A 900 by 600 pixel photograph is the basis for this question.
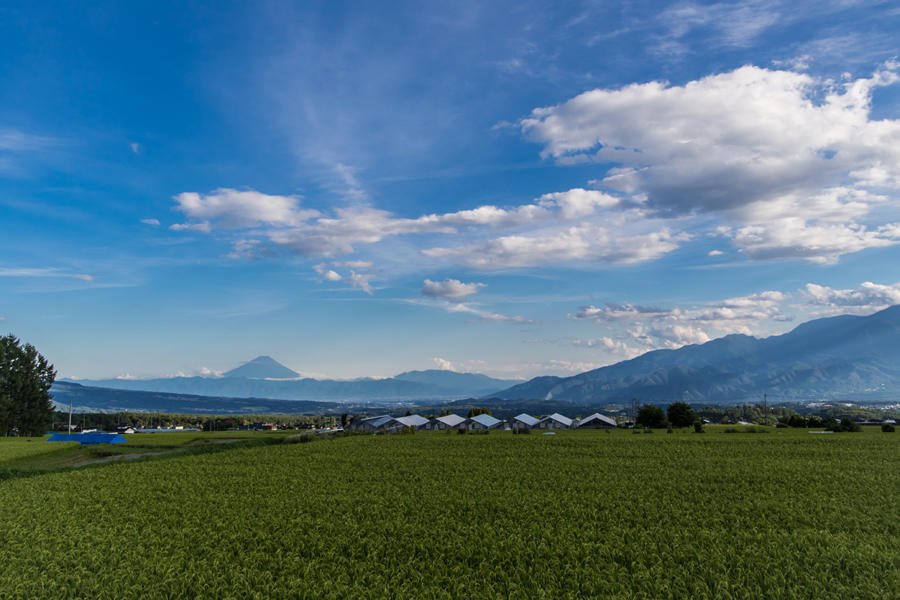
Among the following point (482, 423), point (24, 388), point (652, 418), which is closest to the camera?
point (24, 388)

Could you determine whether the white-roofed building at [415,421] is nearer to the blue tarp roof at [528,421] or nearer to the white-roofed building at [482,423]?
the white-roofed building at [482,423]

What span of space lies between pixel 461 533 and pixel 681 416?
349ft

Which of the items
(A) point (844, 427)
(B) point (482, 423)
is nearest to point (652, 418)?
(A) point (844, 427)

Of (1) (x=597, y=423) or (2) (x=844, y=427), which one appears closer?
(2) (x=844, y=427)

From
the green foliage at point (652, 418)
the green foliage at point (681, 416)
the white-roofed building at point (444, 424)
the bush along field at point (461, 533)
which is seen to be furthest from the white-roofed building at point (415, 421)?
the bush along field at point (461, 533)

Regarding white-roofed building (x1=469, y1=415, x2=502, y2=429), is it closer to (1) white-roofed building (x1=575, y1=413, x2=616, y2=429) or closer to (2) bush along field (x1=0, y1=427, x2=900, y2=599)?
(1) white-roofed building (x1=575, y1=413, x2=616, y2=429)

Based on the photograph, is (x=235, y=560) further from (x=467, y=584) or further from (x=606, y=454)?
(x=606, y=454)

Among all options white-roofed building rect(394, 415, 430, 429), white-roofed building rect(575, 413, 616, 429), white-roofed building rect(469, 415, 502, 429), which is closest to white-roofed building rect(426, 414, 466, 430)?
white-roofed building rect(394, 415, 430, 429)

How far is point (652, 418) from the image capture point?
4456 inches

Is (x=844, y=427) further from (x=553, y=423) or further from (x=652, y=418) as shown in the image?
(x=553, y=423)

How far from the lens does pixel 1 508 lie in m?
24.2

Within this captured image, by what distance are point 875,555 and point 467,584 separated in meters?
12.1

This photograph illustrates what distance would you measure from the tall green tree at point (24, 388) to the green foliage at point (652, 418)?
11865cm

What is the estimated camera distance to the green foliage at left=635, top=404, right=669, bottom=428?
4385 inches
